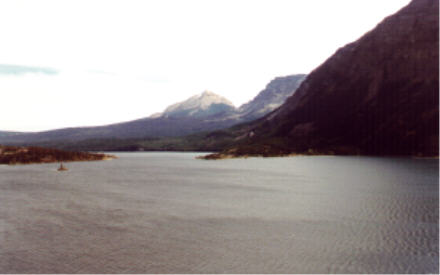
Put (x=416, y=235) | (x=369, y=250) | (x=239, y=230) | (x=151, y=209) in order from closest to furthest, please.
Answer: (x=369, y=250)
(x=416, y=235)
(x=239, y=230)
(x=151, y=209)

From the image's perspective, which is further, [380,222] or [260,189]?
[260,189]

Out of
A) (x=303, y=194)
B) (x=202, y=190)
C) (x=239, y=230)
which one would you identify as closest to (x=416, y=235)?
(x=239, y=230)

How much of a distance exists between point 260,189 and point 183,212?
3425 centimetres

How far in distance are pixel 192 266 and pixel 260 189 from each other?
56623 millimetres

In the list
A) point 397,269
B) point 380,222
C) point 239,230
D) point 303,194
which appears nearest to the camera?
point 397,269

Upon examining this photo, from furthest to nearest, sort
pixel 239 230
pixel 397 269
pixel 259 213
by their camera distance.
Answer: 1. pixel 259 213
2. pixel 239 230
3. pixel 397 269

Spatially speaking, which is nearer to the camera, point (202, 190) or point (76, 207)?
point (76, 207)

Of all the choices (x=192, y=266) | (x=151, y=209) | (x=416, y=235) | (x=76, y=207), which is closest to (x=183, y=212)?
(x=151, y=209)

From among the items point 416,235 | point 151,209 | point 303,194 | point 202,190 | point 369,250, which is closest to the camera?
point 369,250

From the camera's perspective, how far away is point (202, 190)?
85.0 m

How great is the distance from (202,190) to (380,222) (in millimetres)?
44729

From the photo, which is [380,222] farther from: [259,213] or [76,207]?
[76,207]

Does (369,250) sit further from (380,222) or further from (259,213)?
(259,213)

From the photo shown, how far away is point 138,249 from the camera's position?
3712cm
